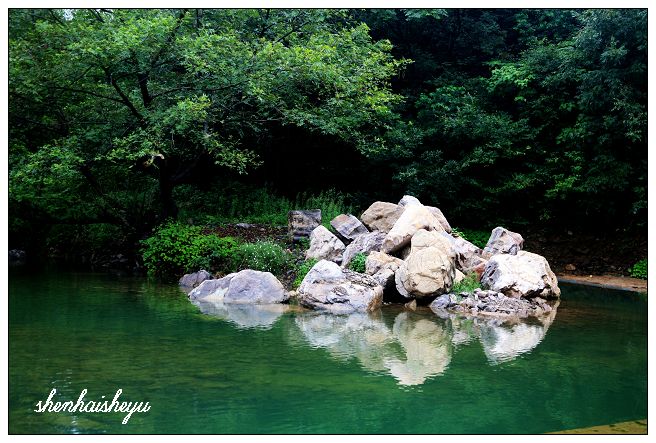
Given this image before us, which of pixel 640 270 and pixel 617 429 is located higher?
pixel 617 429

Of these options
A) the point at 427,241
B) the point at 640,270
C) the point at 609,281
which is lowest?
the point at 609,281

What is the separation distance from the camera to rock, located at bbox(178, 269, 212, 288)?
1156 cm

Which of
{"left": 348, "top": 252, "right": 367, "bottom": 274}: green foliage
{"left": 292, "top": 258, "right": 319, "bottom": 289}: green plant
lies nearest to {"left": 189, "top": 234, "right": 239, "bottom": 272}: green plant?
{"left": 292, "top": 258, "right": 319, "bottom": 289}: green plant

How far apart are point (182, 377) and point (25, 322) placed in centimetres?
319

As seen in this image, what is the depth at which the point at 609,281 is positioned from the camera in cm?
1418

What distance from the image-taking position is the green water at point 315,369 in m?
4.72

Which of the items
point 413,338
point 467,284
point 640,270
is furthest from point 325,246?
point 640,270

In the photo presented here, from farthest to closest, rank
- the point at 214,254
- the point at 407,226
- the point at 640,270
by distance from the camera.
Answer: the point at 640,270 → the point at 214,254 → the point at 407,226

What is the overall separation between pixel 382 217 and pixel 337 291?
2.91 m

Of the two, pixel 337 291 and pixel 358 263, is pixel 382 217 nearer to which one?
pixel 358 263

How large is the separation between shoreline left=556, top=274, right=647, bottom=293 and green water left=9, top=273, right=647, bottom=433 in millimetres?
4132

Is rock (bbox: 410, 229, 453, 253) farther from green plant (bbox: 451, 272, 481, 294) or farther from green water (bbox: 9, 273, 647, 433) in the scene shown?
green water (bbox: 9, 273, 647, 433)

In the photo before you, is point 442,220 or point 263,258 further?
point 442,220

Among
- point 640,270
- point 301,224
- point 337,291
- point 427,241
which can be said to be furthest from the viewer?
A: point 640,270
